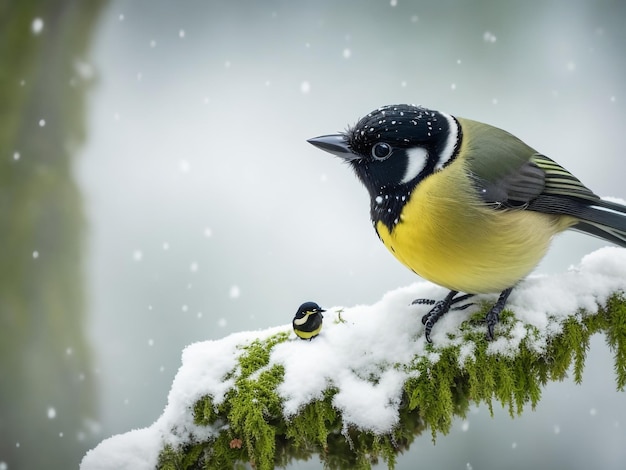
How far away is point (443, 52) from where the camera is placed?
19.1 feet

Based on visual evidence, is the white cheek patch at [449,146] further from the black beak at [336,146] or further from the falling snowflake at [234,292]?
the falling snowflake at [234,292]

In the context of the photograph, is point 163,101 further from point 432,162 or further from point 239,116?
point 432,162

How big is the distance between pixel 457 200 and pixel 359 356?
0.72 meters

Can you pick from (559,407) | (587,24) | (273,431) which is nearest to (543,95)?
(587,24)

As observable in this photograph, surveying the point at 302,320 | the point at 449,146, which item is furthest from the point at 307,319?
the point at 449,146

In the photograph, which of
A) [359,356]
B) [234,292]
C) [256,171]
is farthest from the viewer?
[256,171]

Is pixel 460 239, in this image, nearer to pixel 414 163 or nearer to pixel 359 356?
pixel 414 163

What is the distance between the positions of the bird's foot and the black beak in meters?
0.69

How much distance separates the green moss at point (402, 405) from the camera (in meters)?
2.18

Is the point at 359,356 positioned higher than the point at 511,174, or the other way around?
the point at 511,174

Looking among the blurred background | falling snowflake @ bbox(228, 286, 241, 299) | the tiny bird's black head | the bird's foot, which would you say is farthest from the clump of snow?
falling snowflake @ bbox(228, 286, 241, 299)

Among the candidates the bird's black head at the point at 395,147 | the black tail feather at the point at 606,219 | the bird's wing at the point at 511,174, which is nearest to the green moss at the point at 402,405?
the black tail feather at the point at 606,219

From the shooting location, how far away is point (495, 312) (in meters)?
2.34

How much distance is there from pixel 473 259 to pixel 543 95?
13.5 ft
